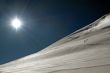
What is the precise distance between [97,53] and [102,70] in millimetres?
450

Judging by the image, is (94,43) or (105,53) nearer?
(105,53)

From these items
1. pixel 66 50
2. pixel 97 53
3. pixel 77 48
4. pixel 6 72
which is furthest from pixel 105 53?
pixel 6 72

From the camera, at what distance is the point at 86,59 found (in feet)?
5.13

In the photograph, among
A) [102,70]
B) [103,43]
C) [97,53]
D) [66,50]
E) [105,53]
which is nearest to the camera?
[102,70]

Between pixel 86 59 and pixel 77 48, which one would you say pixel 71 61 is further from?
pixel 77 48

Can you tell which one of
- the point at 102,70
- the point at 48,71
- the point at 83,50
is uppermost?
the point at 83,50

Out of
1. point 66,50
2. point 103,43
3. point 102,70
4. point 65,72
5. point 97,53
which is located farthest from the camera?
point 66,50

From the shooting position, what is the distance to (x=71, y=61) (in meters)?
1.66

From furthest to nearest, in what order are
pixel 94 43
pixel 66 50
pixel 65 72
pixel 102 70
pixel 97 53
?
pixel 66 50, pixel 94 43, pixel 97 53, pixel 65 72, pixel 102 70

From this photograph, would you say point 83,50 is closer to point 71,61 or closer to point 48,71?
point 71,61

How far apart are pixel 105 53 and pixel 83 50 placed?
1.35 feet

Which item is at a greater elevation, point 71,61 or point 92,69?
point 71,61

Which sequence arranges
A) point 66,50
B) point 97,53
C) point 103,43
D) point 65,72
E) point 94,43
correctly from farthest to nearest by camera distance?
1. point 66,50
2. point 94,43
3. point 103,43
4. point 97,53
5. point 65,72

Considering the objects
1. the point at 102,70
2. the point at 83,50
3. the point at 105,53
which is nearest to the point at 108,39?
the point at 83,50
